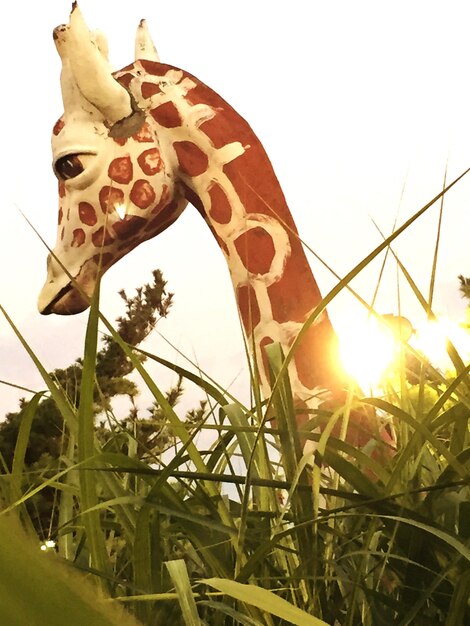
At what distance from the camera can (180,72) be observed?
7.22 feet

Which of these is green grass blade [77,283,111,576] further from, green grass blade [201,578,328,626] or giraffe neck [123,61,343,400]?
giraffe neck [123,61,343,400]

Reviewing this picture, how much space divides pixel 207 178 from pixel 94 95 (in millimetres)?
418

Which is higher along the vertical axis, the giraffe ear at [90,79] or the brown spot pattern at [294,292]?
the giraffe ear at [90,79]

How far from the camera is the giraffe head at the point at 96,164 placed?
2.09m

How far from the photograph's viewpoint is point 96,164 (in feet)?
7.14

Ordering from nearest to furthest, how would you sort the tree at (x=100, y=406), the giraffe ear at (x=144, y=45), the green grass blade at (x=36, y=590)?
the green grass blade at (x=36, y=590) < the giraffe ear at (x=144, y=45) < the tree at (x=100, y=406)

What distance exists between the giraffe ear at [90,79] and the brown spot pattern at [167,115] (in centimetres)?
5

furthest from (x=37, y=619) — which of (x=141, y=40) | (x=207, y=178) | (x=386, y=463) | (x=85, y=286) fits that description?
(x=141, y=40)

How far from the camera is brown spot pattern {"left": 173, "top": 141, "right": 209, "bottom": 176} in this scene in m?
2.06

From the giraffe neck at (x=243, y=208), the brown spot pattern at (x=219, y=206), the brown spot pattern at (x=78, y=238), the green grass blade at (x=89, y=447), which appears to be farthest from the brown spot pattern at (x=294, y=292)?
the green grass blade at (x=89, y=447)

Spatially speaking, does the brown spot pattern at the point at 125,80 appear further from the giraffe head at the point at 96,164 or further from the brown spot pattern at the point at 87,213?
the brown spot pattern at the point at 87,213

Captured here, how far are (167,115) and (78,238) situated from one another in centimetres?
50

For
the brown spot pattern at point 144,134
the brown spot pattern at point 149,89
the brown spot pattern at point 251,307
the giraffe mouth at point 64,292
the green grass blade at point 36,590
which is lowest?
the green grass blade at point 36,590

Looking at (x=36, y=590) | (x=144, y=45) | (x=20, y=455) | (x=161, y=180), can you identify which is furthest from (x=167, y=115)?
(x=36, y=590)
